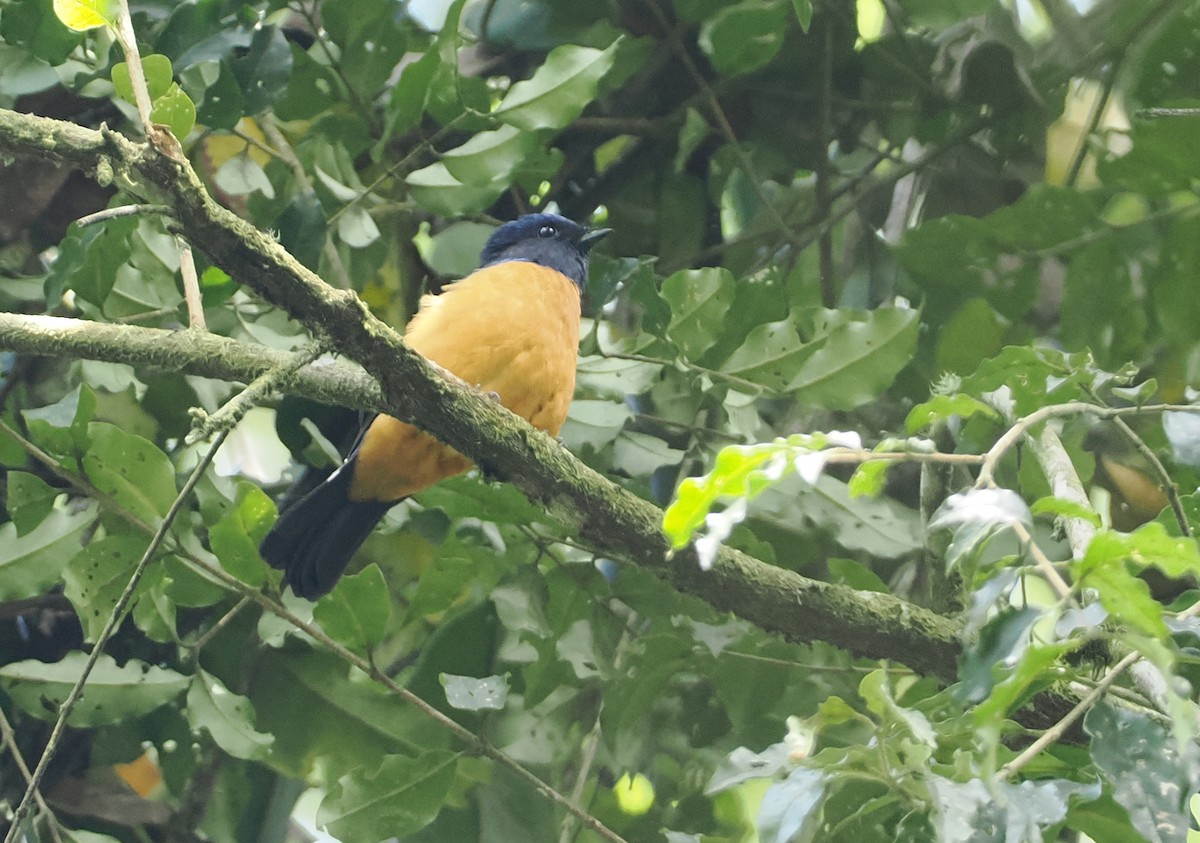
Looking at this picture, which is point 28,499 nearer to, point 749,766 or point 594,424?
point 594,424

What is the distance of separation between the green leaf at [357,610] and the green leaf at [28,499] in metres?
0.49

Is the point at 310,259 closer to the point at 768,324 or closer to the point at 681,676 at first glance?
the point at 768,324

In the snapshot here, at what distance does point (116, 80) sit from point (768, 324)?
1218 mm

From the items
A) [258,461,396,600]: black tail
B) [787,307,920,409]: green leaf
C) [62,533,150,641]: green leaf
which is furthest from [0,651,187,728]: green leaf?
[787,307,920,409]: green leaf

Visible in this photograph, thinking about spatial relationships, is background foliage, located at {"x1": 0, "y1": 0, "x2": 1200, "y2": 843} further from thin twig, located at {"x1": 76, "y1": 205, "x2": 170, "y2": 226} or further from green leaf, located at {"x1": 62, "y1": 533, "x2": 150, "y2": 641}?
thin twig, located at {"x1": 76, "y1": 205, "x2": 170, "y2": 226}

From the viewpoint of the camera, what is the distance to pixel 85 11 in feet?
5.02

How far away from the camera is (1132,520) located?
2.77 meters

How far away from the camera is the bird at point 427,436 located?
8.51 ft

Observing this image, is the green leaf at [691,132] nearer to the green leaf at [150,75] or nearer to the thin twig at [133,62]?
the green leaf at [150,75]

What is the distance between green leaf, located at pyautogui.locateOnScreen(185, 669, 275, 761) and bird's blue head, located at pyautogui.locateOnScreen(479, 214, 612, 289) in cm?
128

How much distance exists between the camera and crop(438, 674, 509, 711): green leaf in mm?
2057

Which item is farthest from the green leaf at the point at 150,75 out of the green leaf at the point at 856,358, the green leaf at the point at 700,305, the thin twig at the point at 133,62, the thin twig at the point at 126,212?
the green leaf at the point at 856,358

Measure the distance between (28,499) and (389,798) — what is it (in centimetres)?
80

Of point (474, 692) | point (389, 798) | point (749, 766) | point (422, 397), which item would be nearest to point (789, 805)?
point (749, 766)
